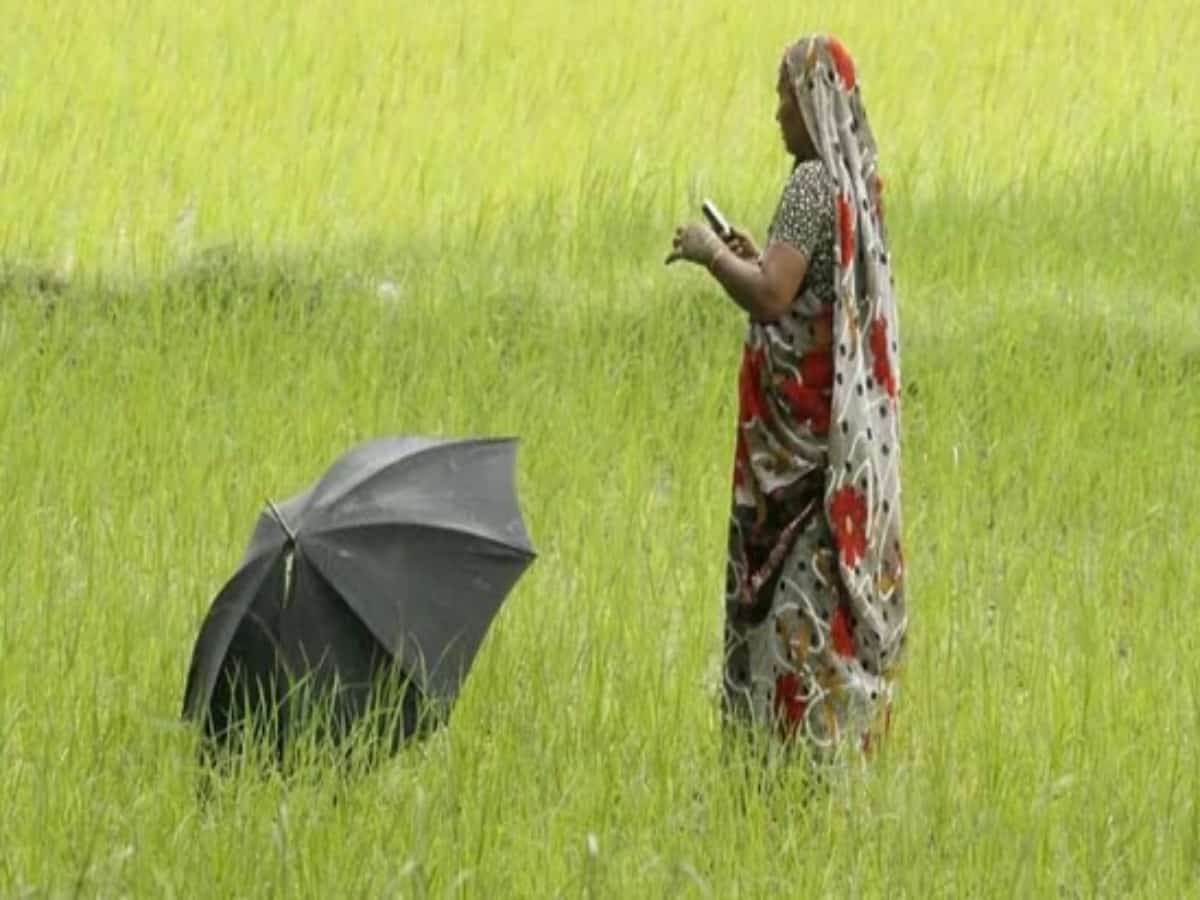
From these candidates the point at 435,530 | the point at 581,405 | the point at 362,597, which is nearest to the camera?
the point at 362,597

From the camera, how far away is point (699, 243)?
4137mm

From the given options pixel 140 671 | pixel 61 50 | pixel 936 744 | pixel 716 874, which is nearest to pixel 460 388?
pixel 140 671

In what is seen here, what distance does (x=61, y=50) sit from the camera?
9234mm

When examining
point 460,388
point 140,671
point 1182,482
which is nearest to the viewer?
point 140,671

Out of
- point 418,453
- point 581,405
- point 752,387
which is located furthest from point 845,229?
point 581,405

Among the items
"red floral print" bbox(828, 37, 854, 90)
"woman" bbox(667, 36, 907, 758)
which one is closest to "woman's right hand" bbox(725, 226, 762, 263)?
"woman" bbox(667, 36, 907, 758)

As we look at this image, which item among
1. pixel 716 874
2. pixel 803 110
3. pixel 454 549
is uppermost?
pixel 803 110

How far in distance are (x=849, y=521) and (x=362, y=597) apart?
722 millimetres

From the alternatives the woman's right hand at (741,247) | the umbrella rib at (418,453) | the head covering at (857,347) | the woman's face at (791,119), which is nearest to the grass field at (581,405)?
the head covering at (857,347)

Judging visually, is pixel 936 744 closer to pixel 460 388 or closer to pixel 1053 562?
pixel 1053 562

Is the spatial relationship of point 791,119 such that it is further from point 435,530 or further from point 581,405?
point 581,405

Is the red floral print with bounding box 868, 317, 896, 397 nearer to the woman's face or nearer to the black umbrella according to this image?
the woman's face

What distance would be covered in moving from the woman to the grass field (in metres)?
0.15

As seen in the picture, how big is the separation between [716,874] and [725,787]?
0.27m
